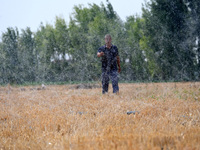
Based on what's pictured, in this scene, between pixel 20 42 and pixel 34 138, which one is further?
pixel 20 42

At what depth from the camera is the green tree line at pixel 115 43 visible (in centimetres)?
1828

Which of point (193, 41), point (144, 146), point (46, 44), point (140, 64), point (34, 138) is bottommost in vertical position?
point (34, 138)

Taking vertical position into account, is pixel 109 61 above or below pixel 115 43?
below

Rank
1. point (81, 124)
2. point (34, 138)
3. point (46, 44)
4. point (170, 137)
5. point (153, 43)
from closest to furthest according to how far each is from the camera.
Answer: point (170, 137) < point (34, 138) < point (81, 124) < point (153, 43) < point (46, 44)

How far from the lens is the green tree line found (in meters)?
18.3

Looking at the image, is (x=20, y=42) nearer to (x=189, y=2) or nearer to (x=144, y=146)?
(x=189, y=2)

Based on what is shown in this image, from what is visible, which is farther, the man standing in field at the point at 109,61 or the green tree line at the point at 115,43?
the green tree line at the point at 115,43

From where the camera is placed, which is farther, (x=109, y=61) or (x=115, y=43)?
(x=115, y=43)

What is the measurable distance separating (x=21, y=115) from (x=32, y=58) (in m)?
27.2

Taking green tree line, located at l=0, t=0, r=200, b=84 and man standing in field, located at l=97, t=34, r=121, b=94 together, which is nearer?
man standing in field, located at l=97, t=34, r=121, b=94

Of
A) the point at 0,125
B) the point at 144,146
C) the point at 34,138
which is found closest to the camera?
the point at 144,146

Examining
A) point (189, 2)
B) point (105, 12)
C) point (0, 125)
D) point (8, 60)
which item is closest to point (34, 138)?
point (0, 125)

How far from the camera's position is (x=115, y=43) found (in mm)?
20234

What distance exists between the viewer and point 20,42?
3152 cm
